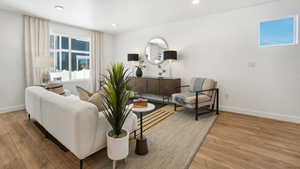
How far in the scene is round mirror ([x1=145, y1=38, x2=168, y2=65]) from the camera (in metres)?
4.67

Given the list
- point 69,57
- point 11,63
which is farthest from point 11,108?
point 69,57

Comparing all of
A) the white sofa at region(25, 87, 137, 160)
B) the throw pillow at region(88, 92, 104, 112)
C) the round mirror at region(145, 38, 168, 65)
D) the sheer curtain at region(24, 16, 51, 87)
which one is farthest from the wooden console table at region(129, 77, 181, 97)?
the sheer curtain at region(24, 16, 51, 87)

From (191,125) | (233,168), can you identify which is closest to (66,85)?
(191,125)

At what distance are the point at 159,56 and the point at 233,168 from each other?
3.73 m

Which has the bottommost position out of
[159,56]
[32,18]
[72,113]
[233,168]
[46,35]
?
[233,168]

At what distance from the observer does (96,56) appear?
5477 millimetres

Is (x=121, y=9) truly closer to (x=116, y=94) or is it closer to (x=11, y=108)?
(x=116, y=94)

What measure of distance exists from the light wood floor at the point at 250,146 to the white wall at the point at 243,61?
537mm

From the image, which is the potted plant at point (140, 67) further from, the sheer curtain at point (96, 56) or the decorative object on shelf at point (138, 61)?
the sheer curtain at point (96, 56)

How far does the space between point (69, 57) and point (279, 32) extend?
5930 mm

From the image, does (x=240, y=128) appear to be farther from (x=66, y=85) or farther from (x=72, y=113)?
(x=66, y=85)

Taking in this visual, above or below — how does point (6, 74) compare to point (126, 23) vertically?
below

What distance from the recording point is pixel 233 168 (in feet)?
5.25

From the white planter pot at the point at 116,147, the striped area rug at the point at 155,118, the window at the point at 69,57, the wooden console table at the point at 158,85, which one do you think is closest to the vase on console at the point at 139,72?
the wooden console table at the point at 158,85
